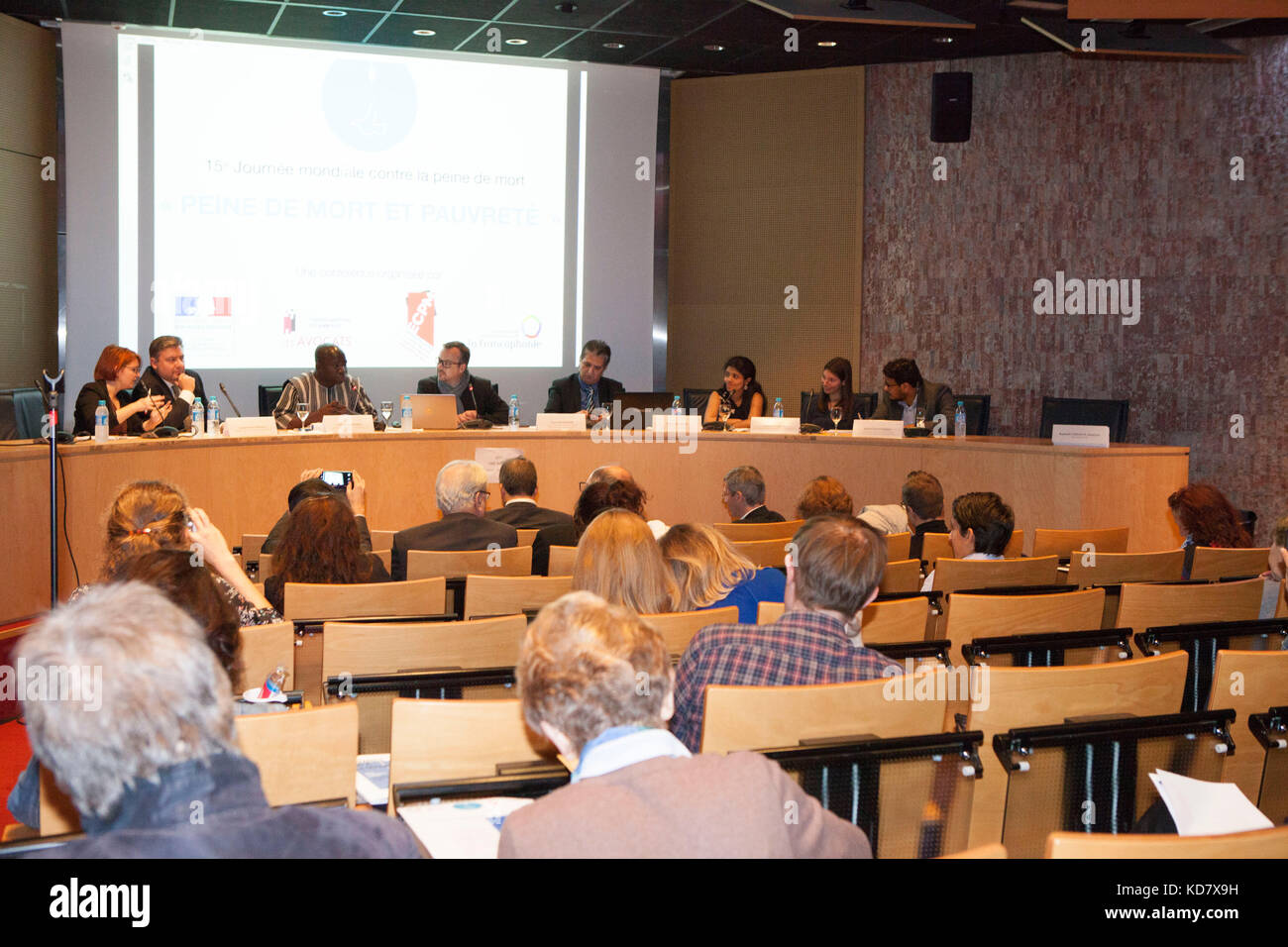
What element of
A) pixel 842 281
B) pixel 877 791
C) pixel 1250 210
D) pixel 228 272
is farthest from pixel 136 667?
pixel 842 281

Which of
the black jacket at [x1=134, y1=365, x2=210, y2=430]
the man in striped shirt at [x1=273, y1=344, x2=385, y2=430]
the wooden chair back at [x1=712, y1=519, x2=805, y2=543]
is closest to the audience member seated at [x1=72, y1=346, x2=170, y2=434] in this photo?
the black jacket at [x1=134, y1=365, x2=210, y2=430]

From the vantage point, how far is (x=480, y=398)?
765 centimetres

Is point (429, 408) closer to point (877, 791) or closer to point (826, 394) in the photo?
point (826, 394)

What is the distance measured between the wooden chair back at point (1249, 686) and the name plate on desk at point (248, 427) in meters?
5.12

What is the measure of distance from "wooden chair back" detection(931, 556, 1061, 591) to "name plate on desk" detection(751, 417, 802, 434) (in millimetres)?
3286

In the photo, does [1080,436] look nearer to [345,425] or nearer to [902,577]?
[902,577]

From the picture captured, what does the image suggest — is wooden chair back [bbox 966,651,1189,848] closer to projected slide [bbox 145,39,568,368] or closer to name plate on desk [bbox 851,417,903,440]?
name plate on desk [bbox 851,417,903,440]

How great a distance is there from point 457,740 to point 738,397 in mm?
6094

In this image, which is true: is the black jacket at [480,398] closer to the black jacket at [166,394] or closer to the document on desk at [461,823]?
the black jacket at [166,394]

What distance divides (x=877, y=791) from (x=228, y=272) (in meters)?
6.99

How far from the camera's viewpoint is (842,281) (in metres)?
9.50

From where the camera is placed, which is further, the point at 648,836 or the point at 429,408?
the point at 429,408

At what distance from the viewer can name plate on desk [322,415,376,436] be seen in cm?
650

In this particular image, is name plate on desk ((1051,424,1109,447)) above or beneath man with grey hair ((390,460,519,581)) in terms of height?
above
